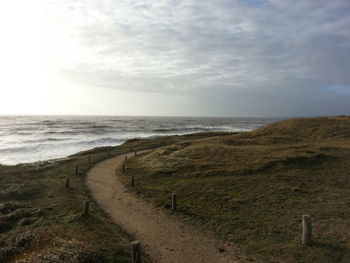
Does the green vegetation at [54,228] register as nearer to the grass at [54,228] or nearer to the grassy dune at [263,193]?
the grass at [54,228]

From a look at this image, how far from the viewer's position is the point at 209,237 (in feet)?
35.2

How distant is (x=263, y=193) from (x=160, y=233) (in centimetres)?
805

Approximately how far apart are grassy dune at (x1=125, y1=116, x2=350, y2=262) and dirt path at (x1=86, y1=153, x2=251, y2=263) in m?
0.84

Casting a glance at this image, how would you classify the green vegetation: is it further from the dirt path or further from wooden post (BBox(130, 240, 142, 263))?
wooden post (BBox(130, 240, 142, 263))

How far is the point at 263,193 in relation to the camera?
15.5m

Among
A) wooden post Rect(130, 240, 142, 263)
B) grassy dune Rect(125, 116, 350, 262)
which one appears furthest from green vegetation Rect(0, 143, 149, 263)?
grassy dune Rect(125, 116, 350, 262)

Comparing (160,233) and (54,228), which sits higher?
(54,228)

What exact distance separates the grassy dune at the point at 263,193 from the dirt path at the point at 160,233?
84 centimetres

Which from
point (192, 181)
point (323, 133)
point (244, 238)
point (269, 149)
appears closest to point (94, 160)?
point (192, 181)

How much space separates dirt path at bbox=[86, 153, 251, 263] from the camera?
9.23m

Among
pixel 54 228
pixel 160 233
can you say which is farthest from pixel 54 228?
pixel 160 233

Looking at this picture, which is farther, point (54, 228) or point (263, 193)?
point (263, 193)

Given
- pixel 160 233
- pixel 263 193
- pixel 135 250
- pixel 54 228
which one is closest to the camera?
pixel 135 250

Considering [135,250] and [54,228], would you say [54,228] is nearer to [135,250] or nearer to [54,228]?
[54,228]
